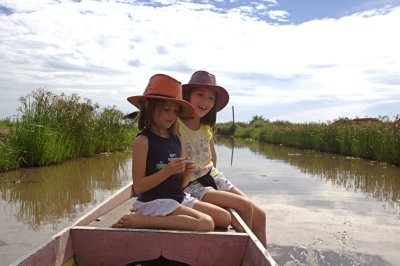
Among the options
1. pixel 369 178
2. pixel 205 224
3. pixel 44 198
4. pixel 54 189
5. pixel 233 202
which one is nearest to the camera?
pixel 205 224

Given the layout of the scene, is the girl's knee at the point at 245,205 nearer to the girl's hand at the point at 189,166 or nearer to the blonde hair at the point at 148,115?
the girl's hand at the point at 189,166

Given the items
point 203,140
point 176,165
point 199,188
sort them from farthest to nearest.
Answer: point 203,140 < point 199,188 < point 176,165

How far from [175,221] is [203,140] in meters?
1.29

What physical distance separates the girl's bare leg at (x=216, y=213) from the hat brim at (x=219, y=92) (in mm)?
1133

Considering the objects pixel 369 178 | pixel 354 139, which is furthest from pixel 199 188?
pixel 354 139

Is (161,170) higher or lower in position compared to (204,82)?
lower

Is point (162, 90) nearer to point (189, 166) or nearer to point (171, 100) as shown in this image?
point (171, 100)

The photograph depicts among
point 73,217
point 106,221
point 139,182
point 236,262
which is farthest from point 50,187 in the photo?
point 236,262

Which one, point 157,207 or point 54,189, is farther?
point 54,189

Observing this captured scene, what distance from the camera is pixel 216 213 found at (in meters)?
3.10

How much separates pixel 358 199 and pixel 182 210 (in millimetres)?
4477

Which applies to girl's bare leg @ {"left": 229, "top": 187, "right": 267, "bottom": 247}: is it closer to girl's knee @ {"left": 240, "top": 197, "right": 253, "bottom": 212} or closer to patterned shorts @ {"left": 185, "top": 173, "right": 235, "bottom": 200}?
girl's knee @ {"left": 240, "top": 197, "right": 253, "bottom": 212}

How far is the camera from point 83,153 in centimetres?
1275

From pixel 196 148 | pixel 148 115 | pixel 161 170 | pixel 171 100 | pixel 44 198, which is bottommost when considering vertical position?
pixel 44 198
